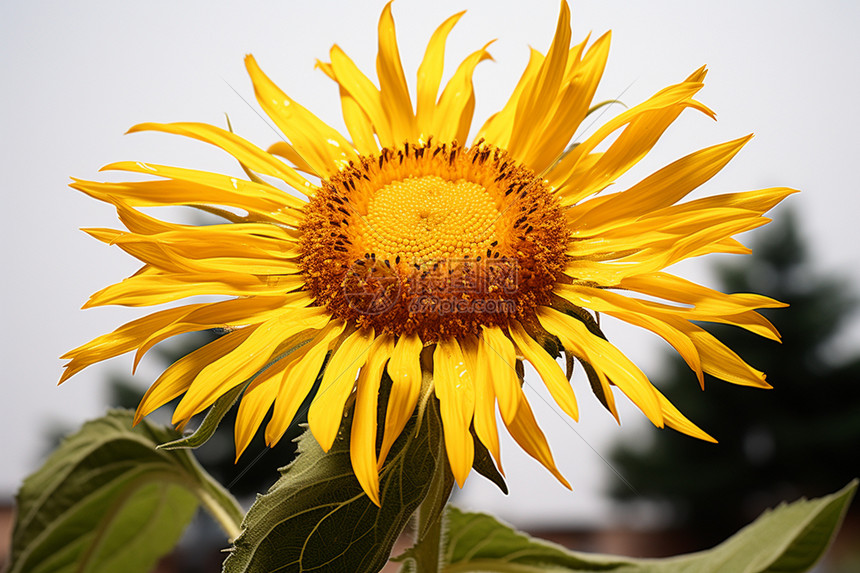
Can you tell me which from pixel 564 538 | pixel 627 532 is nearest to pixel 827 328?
pixel 627 532

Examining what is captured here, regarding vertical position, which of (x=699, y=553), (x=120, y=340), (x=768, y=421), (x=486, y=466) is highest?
(x=120, y=340)

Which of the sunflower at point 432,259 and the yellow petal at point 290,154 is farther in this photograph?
the yellow petal at point 290,154

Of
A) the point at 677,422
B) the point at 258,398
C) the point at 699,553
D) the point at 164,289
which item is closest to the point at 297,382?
the point at 258,398

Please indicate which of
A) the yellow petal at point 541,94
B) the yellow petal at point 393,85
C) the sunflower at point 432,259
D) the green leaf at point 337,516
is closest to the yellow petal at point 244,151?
the sunflower at point 432,259

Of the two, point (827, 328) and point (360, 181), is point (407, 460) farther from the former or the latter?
point (827, 328)

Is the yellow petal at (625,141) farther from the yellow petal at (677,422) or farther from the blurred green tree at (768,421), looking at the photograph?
the blurred green tree at (768,421)

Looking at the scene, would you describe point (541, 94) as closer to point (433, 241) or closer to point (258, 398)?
point (433, 241)
